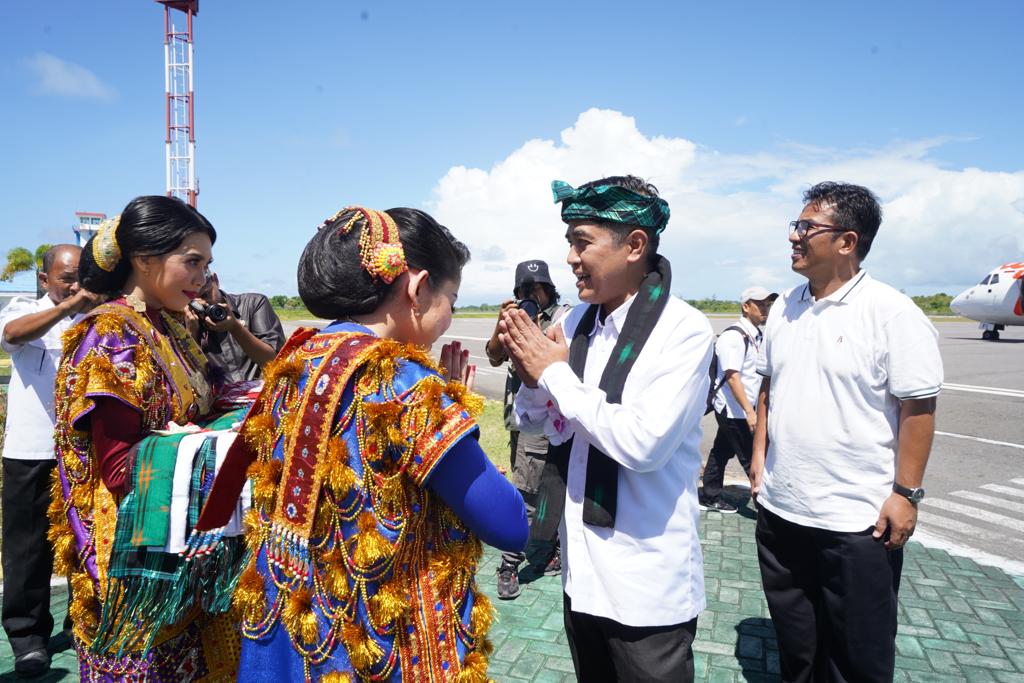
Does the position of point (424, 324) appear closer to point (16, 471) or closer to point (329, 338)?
point (329, 338)

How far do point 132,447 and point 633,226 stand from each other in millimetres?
1803

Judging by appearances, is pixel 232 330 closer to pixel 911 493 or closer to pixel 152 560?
pixel 152 560

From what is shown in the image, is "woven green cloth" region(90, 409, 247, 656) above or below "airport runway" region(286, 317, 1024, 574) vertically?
above

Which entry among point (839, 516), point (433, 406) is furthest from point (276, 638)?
point (839, 516)

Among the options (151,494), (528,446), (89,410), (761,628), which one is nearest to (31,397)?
(89,410)

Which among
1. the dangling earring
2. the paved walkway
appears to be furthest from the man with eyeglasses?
the dangling earring

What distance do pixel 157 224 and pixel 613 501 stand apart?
6.12 ft

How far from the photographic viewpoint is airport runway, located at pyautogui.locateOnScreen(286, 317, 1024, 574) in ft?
17.5

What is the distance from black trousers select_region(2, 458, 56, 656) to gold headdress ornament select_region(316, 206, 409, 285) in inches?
121

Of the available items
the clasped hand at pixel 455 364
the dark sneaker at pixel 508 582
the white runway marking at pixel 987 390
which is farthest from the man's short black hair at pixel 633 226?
the white runway marking at pixel 987 390

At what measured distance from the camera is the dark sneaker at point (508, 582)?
4109 mm

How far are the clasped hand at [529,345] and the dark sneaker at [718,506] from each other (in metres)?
4.31

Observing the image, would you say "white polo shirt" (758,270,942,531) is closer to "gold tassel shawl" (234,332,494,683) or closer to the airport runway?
"gold tassel shawl" (234,332,494,683)

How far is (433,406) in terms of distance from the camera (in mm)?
1438
